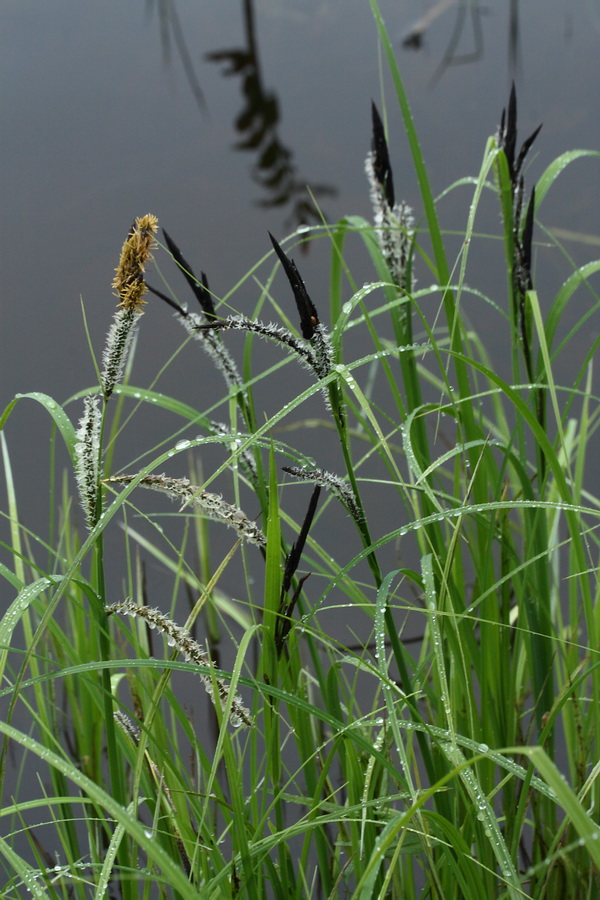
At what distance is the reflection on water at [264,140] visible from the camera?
12.6 feet

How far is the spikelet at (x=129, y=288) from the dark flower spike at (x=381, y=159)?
55 centimetres

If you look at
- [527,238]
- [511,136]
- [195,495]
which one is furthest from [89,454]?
[511,136]

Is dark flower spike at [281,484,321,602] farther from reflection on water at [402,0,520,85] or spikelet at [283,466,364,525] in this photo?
reflection on water at [402,0,520,85]

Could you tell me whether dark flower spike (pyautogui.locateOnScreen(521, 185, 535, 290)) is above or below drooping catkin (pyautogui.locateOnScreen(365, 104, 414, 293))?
below

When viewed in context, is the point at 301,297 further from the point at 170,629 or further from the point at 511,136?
the point at 511,136

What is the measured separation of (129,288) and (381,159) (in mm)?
624

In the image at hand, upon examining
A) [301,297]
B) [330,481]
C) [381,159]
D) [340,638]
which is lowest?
[340,638]

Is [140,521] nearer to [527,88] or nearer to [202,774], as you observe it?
[202,774]

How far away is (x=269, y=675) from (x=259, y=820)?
0.72 ft

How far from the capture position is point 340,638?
237 centimetres

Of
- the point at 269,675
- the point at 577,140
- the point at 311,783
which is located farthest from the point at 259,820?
the point at 577,140

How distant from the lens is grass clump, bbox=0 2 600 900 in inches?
36.8

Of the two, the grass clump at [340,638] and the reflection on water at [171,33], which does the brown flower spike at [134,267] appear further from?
the reflection on water at [171,33]

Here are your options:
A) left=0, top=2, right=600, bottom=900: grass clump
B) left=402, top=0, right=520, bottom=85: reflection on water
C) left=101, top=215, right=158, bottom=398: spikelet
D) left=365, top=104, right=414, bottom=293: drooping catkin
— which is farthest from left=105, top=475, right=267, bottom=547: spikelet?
left=402, top=0, right=520, bottom=85: reflection on water
